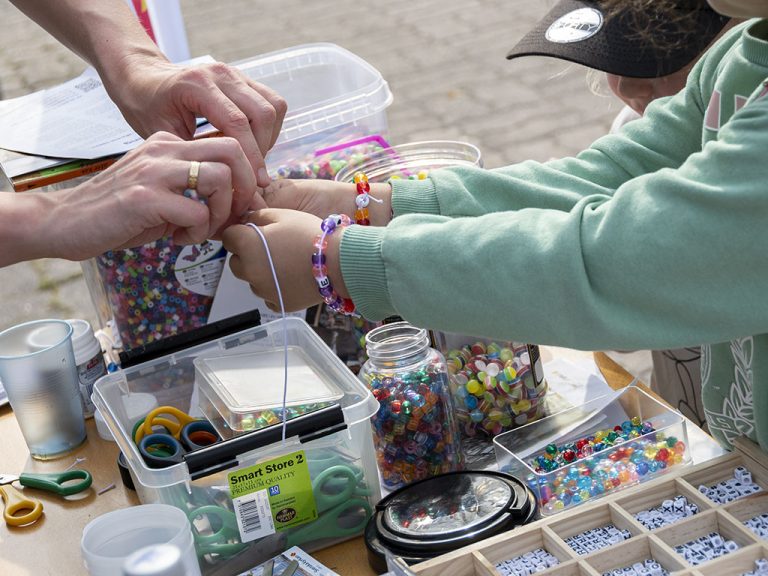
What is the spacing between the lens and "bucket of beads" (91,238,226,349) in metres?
1.44

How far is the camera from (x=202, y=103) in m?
1.30

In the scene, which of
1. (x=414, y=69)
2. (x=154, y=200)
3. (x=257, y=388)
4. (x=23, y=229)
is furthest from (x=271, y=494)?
(x=414, y=69)

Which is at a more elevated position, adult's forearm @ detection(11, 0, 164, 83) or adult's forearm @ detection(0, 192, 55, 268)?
adult's forearm @ detection(11, 0, 164, 83)

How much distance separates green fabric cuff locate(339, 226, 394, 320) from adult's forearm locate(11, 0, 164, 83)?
638mm

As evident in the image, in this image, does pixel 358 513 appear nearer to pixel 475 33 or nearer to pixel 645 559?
pixel 645 559

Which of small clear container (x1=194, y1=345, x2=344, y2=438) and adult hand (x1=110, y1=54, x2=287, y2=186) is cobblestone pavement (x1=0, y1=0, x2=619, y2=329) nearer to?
adult hand (x1=110, y1=54, x2=287, y2=186)

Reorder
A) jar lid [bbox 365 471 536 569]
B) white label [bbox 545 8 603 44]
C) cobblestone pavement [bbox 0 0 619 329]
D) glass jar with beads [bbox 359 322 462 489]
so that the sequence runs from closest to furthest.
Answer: jar lid [bbox 365 471 536 569] → glass jar with beads [bbox 359 322 462 489] → white label [bbox 545 8 603 44] → cobblestone pavement [bbox 0 0 619 329]

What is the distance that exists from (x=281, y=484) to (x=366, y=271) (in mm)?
242

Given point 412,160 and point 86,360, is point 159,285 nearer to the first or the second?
point 86,360

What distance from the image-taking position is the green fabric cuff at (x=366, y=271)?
0.97m

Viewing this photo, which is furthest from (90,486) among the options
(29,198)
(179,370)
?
(29,198)

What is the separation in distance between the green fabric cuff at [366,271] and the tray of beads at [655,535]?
25cm

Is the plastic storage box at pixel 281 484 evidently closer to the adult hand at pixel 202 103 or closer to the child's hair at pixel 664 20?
the adult hand at pixel 202 103

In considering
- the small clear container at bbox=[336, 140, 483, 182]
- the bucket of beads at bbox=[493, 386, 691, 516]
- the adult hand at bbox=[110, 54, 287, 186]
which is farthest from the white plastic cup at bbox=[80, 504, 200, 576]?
the small clear container at bbox=[336, 140, 483, 182]
